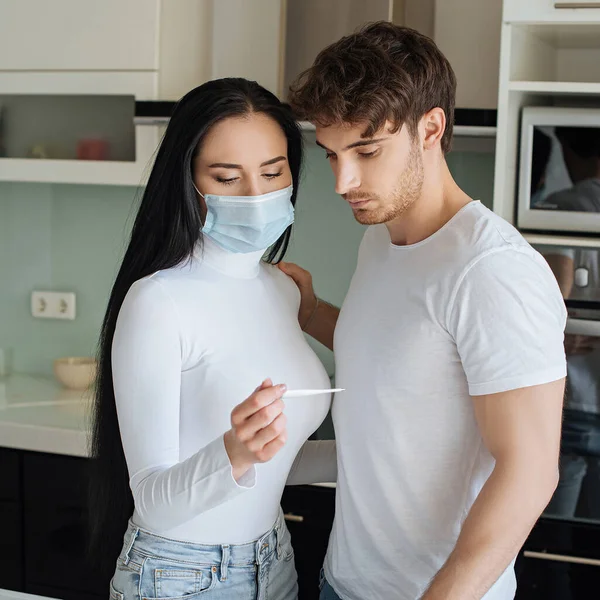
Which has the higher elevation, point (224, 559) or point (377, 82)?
point (377, 82)

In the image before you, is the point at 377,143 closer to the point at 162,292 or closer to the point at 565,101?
the point at 162,292

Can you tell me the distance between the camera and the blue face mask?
1438 mm

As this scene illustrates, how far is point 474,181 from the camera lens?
2.57m

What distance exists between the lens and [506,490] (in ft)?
3.90

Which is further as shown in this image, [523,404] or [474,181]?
[474,181]

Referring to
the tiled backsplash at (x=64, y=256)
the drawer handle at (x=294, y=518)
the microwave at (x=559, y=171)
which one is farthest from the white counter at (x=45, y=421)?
the microwave at (x=559, y=171)

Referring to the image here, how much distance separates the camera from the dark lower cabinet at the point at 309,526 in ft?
7.12

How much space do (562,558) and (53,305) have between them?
71.5 inches

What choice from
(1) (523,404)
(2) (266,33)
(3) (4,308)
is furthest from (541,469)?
(3) (4,308)

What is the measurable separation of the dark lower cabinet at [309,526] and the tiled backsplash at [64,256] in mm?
761

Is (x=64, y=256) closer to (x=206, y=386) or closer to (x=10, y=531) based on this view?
(x=10, y=531)

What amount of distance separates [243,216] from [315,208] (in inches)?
52.5

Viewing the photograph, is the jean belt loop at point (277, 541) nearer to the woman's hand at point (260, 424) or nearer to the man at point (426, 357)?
the man at point (426, 357)

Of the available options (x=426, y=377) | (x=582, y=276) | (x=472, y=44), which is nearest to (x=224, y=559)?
(x=426, y=377)
